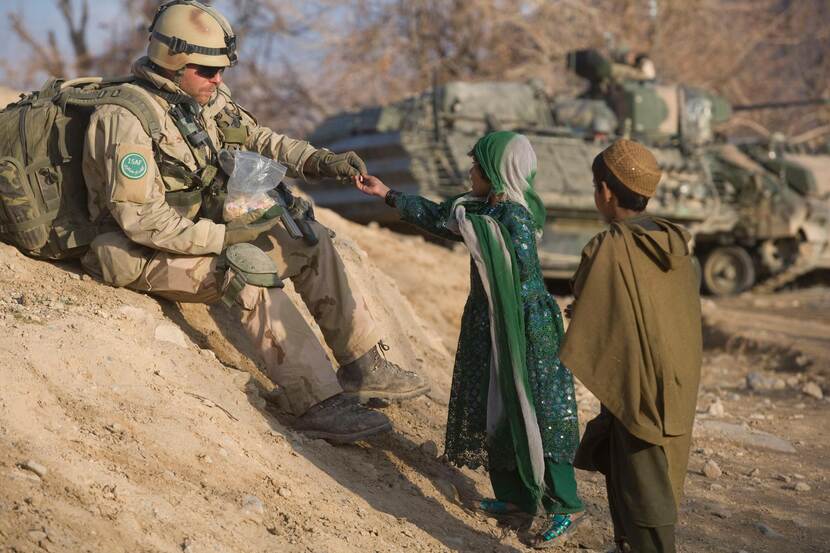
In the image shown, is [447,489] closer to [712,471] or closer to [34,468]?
[712,471]

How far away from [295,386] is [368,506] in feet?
2.05

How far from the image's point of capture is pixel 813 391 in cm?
833

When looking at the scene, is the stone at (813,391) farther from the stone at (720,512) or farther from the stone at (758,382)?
the stone at (720,512)

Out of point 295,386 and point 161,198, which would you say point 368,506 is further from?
point 161,198

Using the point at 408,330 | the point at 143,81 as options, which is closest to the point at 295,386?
the point at 143,81

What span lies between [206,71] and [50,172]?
0.75m

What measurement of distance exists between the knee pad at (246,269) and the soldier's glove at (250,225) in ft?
0.29

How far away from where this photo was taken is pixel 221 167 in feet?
16.0

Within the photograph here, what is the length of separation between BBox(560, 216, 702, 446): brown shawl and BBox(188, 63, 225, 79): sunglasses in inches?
76.4

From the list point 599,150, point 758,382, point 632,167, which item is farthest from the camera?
point 599,150

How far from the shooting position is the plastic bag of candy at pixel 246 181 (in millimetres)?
4766

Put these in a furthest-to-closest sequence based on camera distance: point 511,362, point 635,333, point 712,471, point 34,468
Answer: point 712,471, point 511,362, point 635,333, point 34,468

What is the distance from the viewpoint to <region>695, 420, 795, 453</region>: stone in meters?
6.59

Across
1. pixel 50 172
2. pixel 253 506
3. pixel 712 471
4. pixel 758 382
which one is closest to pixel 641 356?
pixel 253 506
